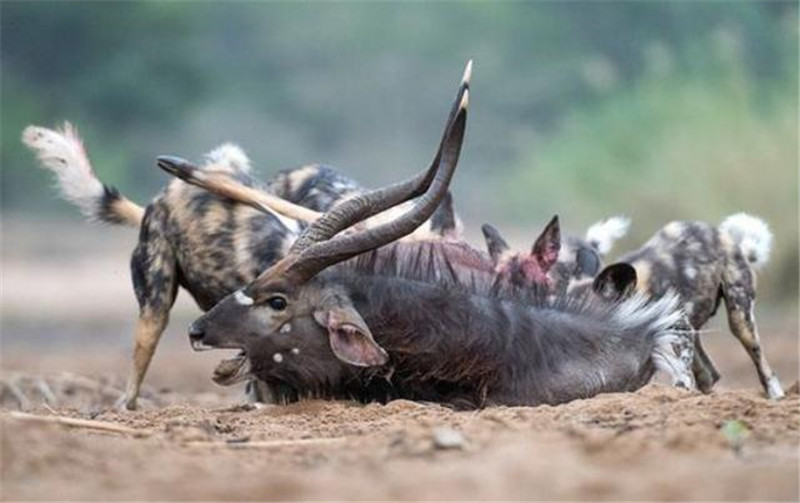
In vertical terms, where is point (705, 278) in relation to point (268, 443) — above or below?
above

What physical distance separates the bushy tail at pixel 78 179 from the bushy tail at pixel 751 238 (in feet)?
12.1

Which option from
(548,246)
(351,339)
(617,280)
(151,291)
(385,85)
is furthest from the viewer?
(385,85)

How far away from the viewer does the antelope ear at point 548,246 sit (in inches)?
416

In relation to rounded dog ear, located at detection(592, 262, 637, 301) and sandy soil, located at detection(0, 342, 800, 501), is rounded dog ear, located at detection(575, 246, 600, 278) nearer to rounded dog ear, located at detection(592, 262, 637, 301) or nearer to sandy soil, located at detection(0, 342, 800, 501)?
rounded dog ear, located at detection(592, 262, 637, 301)

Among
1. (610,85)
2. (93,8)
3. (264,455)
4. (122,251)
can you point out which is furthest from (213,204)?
(93,8)

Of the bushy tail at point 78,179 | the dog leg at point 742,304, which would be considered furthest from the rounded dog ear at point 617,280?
the bushy tail at point 78,179

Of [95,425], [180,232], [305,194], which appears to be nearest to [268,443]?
[95,425]

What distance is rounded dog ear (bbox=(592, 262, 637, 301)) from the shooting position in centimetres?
1014

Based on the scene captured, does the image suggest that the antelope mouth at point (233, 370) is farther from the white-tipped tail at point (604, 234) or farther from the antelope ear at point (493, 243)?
the white-tipped tail at point (604, 234)

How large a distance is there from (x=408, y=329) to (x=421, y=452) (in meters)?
2.84

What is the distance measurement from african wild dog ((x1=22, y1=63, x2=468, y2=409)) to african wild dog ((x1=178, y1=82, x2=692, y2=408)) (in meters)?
0.92

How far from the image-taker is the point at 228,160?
11375 mm

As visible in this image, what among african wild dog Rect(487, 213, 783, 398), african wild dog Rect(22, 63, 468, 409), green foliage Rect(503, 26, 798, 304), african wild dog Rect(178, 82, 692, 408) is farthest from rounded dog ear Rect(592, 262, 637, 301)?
green foliage Rect(503, 26, 798, 304)

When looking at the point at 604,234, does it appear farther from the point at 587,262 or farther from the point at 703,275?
the point at 703,275
